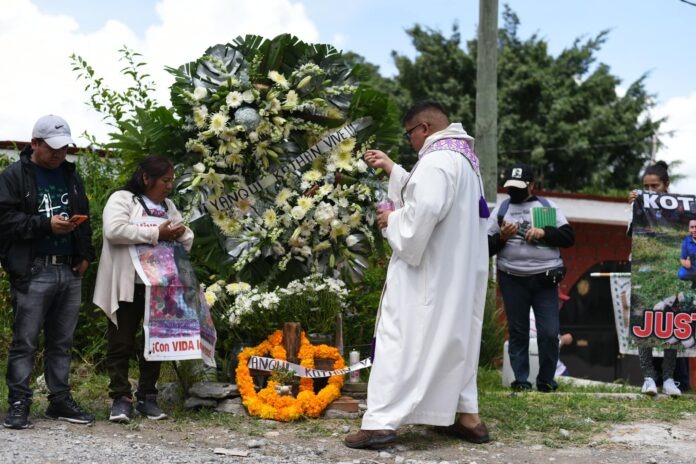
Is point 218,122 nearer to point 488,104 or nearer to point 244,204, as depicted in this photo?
point 244,204

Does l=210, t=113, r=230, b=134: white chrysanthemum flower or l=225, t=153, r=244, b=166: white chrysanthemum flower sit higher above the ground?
l=210, t=113, r=230, b=134: white chrysanthemum flower

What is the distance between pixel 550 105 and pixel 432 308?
79.4 ft

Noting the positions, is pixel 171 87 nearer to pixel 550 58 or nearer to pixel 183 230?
pixel 183 230

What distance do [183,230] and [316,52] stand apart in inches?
72.5

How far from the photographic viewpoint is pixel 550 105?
2861 centimetres

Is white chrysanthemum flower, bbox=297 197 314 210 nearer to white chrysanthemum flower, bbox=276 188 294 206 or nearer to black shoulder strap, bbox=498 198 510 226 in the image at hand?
white chrysanthemum flower, bbox=276 188 294 206

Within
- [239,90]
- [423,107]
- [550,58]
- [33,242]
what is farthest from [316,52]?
[550,58]

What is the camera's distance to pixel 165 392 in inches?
276

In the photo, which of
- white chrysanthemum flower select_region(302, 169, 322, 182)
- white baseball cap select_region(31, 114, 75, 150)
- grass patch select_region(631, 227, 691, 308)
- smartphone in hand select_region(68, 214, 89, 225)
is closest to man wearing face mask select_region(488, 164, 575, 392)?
grass patch select_region(631, 227, 691, 308)

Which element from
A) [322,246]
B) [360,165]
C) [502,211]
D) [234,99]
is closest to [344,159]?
[360,165]

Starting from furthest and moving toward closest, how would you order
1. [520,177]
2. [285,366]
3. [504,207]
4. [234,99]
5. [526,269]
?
[504,207] < [520,177] < [526,269] < [234,99] < [285,366]

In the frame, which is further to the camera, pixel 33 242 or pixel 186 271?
pixel 186 271

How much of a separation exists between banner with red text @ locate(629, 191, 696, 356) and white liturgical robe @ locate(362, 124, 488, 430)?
10.1 ft

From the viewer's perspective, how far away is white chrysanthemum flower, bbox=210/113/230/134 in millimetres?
6680
